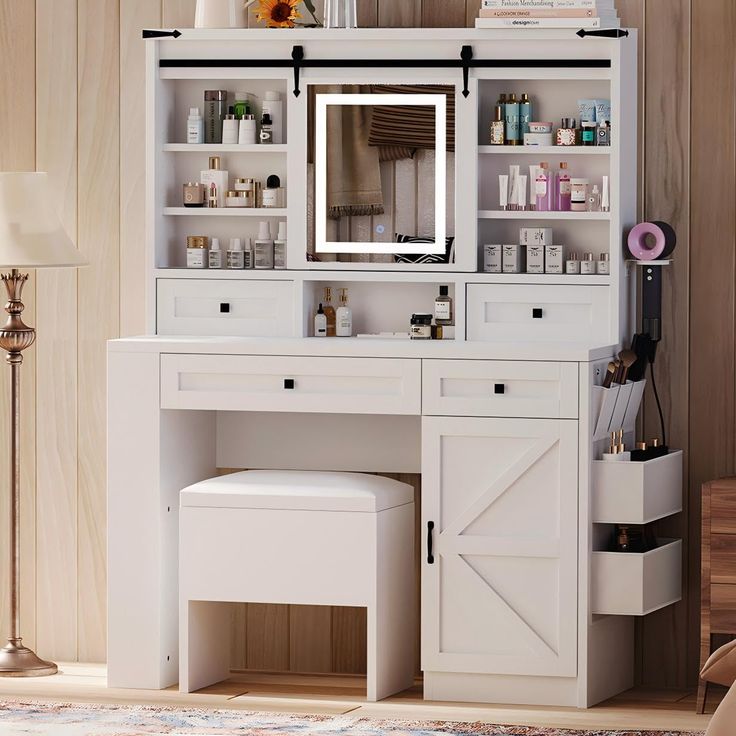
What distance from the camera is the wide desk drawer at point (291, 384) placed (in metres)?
3.64

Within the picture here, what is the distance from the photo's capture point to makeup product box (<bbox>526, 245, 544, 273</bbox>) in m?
3.94

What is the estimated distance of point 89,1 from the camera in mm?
4219

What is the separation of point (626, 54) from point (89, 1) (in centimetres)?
159

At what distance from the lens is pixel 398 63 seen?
3.93 metres

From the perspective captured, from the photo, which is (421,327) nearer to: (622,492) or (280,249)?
(280,249)

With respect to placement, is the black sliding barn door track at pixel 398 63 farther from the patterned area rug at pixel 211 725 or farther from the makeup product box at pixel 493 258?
the patterned area rug at pixel 211 725

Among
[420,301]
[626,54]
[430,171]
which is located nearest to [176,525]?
[420,301]

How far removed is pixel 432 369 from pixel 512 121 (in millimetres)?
785

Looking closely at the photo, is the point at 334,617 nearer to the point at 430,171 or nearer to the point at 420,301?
the point at 420,301

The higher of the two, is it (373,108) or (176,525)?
(373,108)

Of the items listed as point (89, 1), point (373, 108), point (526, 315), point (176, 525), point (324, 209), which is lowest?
point (176, 525)

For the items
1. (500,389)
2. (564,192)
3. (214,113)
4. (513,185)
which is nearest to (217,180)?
(214,113)

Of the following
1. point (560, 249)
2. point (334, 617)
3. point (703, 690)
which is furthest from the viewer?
point (334, 617)

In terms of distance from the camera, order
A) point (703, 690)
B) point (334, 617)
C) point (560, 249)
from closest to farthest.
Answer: point (703, 690) → point (560, 249) → point (334, 617)
